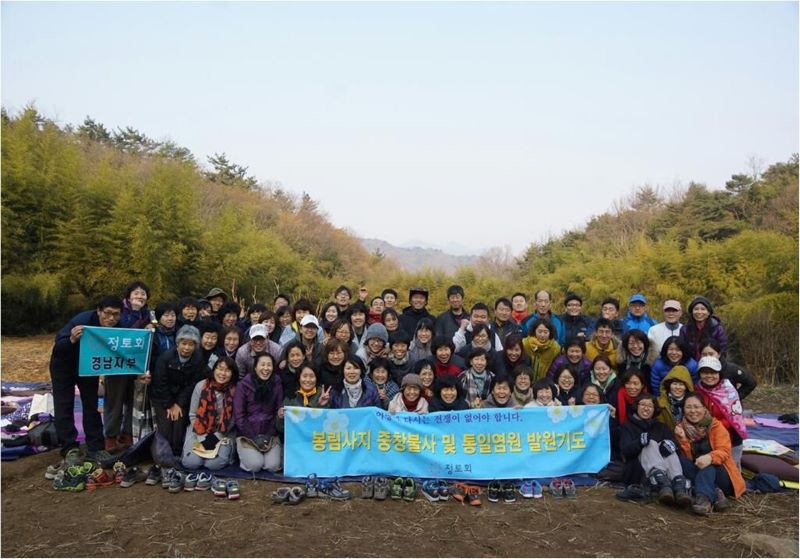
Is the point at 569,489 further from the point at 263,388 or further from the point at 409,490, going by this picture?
the point at 263,388

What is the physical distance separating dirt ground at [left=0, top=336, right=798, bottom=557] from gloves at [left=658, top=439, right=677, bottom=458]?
0.41 meters

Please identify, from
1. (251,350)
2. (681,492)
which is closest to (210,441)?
(251,350)

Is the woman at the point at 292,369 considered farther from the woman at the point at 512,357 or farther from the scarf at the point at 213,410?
the woman at the point at 512,357

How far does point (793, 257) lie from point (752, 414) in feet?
15.2

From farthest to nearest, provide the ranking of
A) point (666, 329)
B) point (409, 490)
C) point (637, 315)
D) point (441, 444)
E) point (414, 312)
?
point (414, 312)
point (637, 315)
point (666, 329)
point (441, 444)
point (409, 490)

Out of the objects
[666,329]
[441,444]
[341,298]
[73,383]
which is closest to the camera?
[441,444]

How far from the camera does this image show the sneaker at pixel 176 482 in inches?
173

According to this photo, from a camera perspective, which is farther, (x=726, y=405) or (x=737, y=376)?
(x=737, y=376)

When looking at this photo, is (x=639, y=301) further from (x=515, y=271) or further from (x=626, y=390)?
(x=515, y=271)

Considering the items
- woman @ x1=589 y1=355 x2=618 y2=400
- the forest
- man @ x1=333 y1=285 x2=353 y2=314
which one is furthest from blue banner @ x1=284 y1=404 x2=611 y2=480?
the forest

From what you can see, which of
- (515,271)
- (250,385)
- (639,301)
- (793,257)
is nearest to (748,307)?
(793,257)

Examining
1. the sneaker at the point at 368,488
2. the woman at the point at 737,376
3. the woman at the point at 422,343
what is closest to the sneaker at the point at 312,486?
the sneaker at the point at 368,488

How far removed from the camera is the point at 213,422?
487 centimetres

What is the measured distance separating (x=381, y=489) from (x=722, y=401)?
291 centimetres
